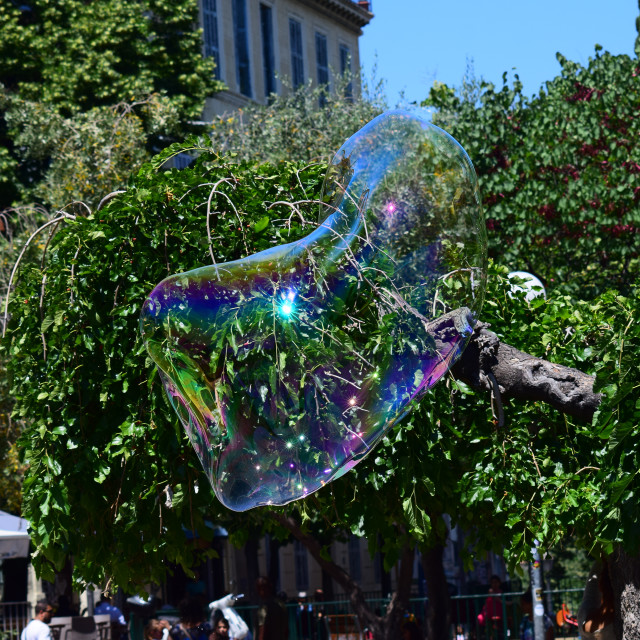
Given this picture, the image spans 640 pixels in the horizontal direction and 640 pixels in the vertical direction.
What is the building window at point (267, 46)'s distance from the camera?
34.7 m

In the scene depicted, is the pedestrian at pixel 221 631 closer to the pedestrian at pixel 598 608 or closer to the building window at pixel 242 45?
the pedestrian at pixel 598 608

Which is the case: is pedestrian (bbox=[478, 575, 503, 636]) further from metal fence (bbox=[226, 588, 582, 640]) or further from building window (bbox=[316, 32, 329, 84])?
building window (bbox=[316, 32, 329, 84])

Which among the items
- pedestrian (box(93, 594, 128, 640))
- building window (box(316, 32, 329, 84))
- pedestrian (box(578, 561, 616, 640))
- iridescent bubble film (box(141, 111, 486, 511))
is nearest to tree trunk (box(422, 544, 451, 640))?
pedestrian (box(93, 594, 128, 640))

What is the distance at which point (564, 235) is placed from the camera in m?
14.5

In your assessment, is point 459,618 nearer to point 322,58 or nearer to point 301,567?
point 301,567

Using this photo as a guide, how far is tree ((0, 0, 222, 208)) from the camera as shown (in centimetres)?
2278

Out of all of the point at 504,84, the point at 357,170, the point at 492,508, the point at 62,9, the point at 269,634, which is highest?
the point at 62,9

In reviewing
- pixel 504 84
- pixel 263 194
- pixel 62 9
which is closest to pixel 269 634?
pixel 263 194

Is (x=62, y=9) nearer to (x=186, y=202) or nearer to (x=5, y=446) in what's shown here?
(x=5, y=446)

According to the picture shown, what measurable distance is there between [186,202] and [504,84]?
9895 mm

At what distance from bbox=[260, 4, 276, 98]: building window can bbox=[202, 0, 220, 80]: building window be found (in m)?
2.56

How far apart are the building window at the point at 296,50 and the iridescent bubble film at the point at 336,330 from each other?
3064 centimetres

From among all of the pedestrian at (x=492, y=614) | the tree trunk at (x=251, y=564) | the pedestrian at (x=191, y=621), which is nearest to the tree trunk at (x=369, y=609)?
the pedestrian at (x=492, y=614)

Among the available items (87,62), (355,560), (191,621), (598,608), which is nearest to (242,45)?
(87,62)
